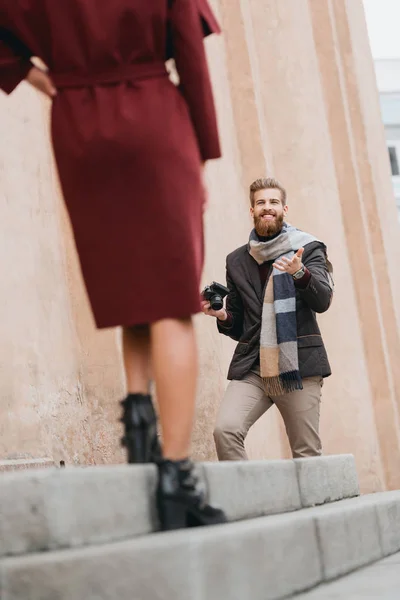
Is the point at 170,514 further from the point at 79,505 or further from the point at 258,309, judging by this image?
the point at 258,309

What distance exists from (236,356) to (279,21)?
5851 mm

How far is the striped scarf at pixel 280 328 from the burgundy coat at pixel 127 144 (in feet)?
8.29

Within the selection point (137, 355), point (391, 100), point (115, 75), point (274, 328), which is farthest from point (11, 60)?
point (391, 100)

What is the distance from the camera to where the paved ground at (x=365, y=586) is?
10.6 ft

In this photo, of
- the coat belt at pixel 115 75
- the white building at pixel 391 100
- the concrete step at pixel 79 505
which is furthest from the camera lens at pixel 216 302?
the white building at pixel 391 100

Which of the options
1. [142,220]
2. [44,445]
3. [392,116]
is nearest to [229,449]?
[44,445]

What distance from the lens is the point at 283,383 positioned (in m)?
5.50

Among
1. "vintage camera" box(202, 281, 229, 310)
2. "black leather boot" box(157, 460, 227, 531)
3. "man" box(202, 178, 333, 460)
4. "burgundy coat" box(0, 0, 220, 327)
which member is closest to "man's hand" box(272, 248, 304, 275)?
"man" box(202, 178, 333, 460)

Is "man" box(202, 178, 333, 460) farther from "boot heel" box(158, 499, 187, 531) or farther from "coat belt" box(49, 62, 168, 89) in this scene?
"boot heel" box(158, 499, 187, 531)

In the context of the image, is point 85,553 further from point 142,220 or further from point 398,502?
point 398,502

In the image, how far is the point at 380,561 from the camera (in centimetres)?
451

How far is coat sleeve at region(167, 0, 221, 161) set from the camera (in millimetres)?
2979

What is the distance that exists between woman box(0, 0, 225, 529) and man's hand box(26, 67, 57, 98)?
20 mm

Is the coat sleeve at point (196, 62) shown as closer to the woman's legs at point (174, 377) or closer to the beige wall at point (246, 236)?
the woman's legs at point (174, 377)
